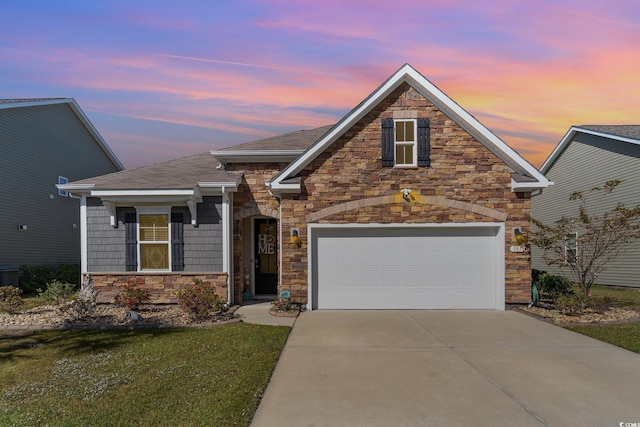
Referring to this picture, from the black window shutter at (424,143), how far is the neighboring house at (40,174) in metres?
14.9

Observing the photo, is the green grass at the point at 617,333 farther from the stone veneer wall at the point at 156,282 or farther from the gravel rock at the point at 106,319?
→ the stone veneer wall at the point at 156,282

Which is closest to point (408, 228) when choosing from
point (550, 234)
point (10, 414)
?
point (550, 234)

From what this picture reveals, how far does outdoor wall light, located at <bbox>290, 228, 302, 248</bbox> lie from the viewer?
1067 centimetres

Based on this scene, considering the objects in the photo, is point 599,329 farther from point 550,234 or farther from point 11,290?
point 11,290

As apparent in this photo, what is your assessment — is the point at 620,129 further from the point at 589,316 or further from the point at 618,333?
the point at 618,333

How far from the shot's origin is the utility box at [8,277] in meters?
14.0

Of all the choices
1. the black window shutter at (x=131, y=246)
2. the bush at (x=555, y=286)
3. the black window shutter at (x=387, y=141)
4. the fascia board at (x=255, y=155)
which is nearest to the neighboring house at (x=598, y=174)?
the bush at (x=555, y=286)

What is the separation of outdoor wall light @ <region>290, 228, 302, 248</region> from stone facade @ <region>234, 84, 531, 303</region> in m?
0.09

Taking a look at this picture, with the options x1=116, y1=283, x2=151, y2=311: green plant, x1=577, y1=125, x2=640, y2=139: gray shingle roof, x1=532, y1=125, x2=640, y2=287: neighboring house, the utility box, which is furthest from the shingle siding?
x1=577, y1=125, x2=640, y2=139: gray shingle roof

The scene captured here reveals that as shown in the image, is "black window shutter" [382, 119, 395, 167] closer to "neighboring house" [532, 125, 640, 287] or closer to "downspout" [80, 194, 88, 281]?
"neighboring house" [532, 125, 640, 287]

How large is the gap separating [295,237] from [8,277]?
11023 mm

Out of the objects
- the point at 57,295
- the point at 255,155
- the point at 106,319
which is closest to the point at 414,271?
the point at 255,155

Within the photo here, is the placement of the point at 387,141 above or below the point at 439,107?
below

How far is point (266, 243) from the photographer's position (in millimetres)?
12680
